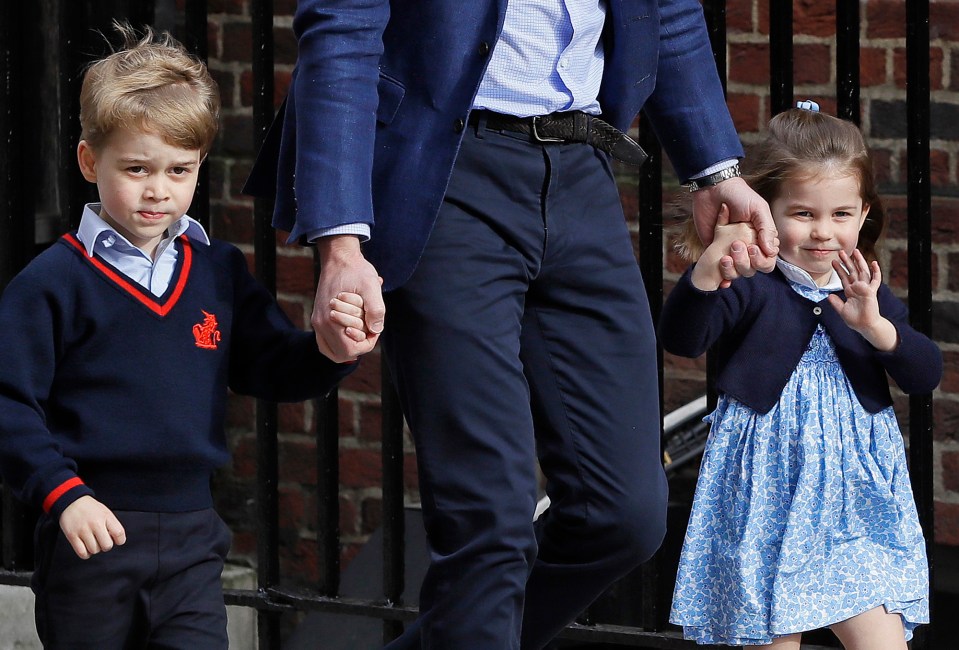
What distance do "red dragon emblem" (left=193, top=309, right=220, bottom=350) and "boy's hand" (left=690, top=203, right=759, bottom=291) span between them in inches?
29.6

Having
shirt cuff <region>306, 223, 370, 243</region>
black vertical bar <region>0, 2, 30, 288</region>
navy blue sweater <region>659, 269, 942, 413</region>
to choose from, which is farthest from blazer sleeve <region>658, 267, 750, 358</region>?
black vertical bar <region>0, 2, 30, 288</region>

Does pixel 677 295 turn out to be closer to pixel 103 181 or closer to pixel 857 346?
pixel 857 346

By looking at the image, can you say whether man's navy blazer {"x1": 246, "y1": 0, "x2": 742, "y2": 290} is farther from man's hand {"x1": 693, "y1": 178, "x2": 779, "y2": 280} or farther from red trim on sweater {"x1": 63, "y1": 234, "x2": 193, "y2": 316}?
man's hand {"x1": 693, "y1": 178, "x2": 779, "y2": 280}

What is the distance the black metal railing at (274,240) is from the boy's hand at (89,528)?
0.93 metres

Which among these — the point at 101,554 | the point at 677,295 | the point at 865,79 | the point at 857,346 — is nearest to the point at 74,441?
the point at 101,554

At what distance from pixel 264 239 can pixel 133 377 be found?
861mm

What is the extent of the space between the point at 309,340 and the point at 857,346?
0.94 m

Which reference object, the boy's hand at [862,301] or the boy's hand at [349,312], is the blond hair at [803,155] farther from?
the boy's hand at [349,312]

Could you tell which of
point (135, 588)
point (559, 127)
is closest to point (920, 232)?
point (559, 127)

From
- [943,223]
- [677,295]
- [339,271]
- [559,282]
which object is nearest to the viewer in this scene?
[339,271]

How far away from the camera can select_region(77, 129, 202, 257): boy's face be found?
7.77 ft

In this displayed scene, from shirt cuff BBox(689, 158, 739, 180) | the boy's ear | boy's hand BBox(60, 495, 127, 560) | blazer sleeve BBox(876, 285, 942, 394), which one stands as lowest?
boy's hand BBox(60, 495, 127, 560)

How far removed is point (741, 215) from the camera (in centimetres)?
246

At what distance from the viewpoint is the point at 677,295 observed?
2.62 metres
